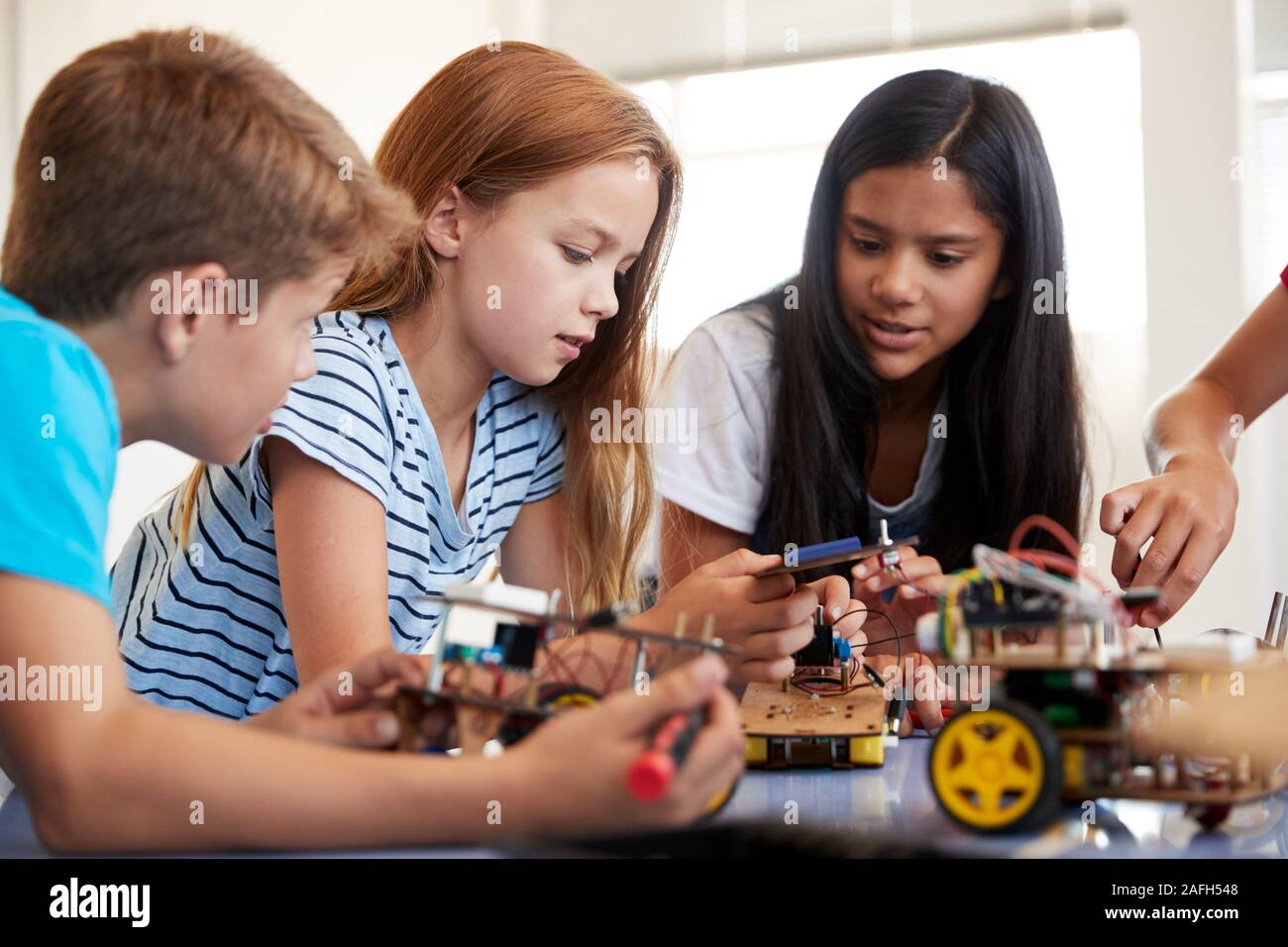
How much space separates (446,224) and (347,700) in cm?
61

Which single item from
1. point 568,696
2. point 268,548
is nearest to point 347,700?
point 568,696

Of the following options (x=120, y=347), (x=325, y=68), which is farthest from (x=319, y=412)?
(x=325, y=68)

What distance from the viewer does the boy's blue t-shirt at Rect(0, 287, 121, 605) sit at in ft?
1.87

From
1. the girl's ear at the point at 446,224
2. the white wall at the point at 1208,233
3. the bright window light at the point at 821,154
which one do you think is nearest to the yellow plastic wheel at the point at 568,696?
the girl's ear at the point at 446,224

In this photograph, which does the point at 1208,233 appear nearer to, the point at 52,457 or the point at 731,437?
the point at 731,437

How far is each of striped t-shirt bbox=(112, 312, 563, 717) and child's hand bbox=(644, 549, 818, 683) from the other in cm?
26

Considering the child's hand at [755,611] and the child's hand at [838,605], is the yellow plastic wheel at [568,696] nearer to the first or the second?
the child's hand at [755,611]

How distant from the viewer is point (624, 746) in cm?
50

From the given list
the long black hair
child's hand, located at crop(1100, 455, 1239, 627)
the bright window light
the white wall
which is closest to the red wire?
child's hand, located at crop(1100, 455, 1239, 627)

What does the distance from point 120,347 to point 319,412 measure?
30cm

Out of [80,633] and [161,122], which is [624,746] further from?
[161,122]

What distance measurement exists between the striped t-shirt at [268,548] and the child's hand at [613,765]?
511 mm

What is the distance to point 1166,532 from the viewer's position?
0.96m

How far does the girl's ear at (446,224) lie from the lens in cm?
115
